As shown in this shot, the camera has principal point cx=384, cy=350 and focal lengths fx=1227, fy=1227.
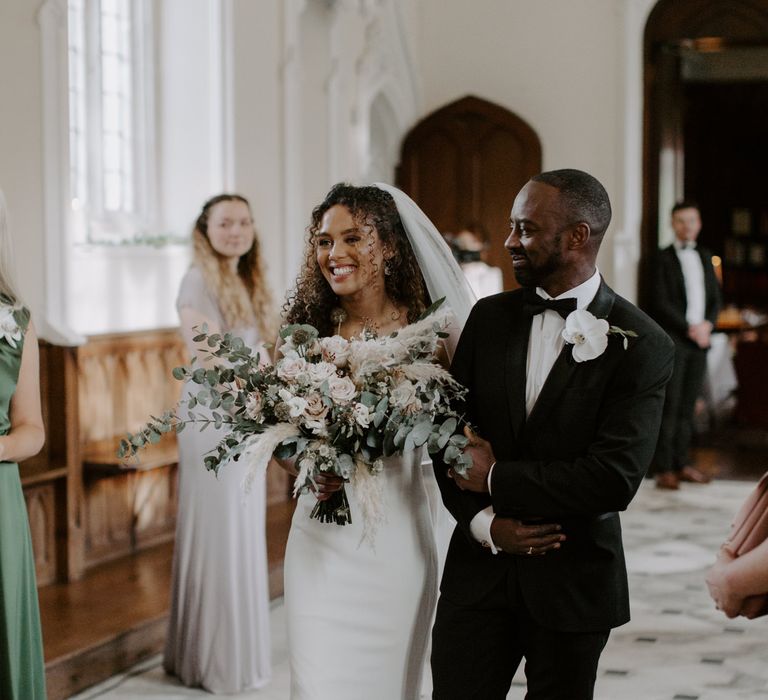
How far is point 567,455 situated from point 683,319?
695 centimetres

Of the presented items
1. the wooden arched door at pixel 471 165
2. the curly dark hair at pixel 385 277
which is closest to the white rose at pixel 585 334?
the curly dark hair at pixel 385 277

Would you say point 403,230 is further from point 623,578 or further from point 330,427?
point 623,578

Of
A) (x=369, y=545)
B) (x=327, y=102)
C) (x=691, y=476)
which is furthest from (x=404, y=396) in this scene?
(x=691, y=476)

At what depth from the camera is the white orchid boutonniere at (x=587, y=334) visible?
104 inches

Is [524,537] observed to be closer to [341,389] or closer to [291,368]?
[341,389]

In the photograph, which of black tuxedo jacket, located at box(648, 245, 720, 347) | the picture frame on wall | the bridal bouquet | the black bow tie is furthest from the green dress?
the picture frame on wall

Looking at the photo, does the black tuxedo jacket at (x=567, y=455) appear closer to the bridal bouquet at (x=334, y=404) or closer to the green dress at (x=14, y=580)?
the bridal bouquet at (x=334, y=404)

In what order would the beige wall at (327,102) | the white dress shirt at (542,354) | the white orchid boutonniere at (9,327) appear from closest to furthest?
the white dress shirt at (542,354) → the white orchid boutonniere at (9,327) → the beige wall at (327,102)

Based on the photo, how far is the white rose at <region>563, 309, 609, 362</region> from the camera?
264cm

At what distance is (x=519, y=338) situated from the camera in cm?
279

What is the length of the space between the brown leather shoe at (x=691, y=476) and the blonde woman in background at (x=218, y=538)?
17.8 ft

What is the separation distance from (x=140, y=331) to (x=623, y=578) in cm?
475

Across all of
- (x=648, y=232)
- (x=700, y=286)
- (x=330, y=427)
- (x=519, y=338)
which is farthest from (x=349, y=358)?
(x=648, y=232)

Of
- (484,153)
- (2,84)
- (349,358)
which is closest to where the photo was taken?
(349,358)
